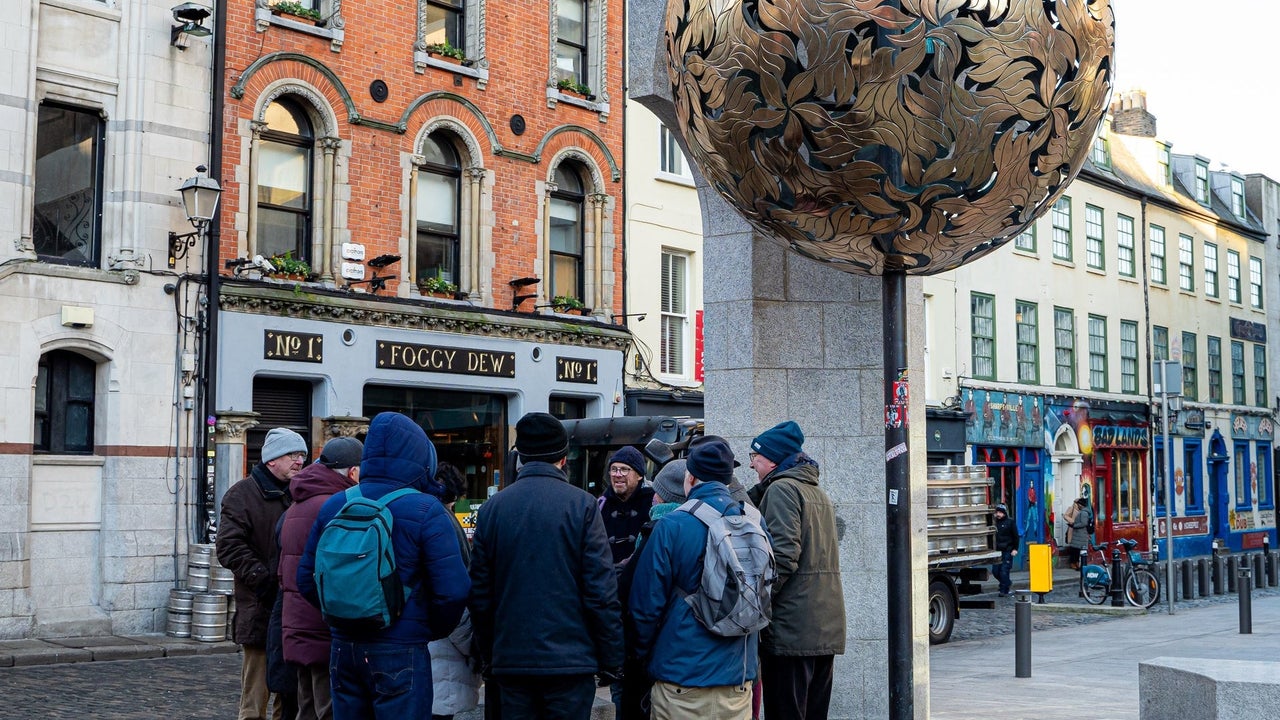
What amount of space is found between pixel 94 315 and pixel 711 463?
13.0 m

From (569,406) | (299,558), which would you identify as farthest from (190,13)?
(299,558)

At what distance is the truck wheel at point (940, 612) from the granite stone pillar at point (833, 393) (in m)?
7.62

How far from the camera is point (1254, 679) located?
6160 millimetres

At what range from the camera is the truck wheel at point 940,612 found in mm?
16281

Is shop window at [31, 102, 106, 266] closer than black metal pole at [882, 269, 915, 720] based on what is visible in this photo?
No

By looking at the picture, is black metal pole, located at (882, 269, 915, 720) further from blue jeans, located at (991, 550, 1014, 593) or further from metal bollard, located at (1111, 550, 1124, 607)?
blue jeans, located at (991, 550, 1014, 593)

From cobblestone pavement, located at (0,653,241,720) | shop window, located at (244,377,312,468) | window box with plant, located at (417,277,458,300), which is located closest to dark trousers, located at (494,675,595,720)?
cobblestone pavement, located at (0,653,241,720)

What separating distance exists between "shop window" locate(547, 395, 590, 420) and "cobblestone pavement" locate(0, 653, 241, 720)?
9.06m

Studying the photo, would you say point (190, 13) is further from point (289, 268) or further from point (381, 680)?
point (381, 680)

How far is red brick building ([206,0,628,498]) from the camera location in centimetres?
1888

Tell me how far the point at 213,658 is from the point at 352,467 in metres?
8.82

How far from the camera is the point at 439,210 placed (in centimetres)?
2173

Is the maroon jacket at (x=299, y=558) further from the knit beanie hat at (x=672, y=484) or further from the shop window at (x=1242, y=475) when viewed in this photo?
the shop window at (x=1242, y=475)

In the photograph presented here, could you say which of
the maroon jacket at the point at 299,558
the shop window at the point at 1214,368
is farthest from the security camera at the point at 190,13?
the shop window at the point at 1214,368
